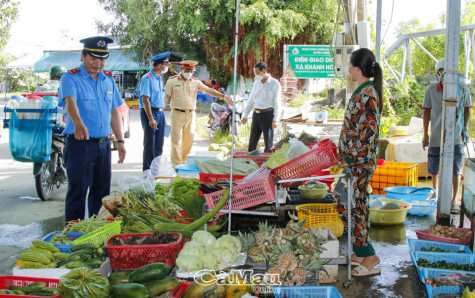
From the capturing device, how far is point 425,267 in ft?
12.6

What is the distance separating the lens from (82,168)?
194 inches

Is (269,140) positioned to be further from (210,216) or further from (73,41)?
(73,41)

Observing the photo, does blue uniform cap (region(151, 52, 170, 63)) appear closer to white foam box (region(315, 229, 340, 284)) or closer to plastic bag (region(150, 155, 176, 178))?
plastic bag (region(150, 155, 176, 178))

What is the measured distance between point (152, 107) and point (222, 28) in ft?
51.1

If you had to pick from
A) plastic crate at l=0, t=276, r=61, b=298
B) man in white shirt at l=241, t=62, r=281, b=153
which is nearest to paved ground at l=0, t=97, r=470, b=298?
plastic crate at l=0, t=276, r=61, b=298

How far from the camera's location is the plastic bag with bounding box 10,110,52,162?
21.3 ft

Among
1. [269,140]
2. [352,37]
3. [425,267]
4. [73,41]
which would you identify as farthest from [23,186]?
[73,41]

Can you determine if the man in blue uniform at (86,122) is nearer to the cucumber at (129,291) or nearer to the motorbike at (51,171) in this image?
the cucumber at (129,291)

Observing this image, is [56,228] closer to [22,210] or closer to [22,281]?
[22,210]

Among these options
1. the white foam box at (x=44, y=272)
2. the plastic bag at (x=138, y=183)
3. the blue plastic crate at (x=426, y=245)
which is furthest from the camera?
the plastic bag at (x=138, y=183)

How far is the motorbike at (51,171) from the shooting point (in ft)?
23.6

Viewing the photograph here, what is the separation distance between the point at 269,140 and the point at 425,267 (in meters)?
5.73

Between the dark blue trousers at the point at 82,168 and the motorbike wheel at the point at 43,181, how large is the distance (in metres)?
2.32

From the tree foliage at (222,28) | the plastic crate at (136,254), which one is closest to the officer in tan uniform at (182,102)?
the plastic crate at (136,254)
